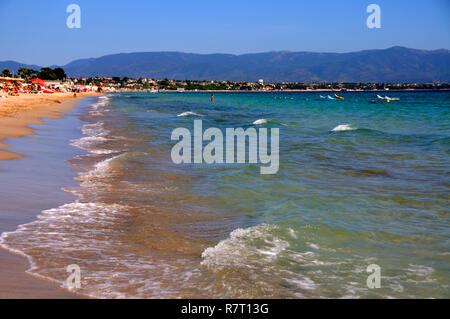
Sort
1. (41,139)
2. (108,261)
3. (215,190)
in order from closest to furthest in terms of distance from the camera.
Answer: (108,261)
(215,190)
(41,139)

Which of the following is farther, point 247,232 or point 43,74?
point 43,74

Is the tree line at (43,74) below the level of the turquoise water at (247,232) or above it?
above

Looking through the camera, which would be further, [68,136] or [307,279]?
[68,136]

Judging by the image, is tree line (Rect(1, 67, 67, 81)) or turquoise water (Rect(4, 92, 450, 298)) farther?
tree line (Rect(1, 67, 67, 81))

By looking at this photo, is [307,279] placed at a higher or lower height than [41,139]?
lower

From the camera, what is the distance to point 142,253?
6105mm

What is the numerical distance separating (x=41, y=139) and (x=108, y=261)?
14.5 m

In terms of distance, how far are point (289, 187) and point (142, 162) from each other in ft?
18.1

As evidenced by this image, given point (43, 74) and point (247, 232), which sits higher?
point (43, 74)

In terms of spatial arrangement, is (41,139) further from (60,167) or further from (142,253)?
(142,253)

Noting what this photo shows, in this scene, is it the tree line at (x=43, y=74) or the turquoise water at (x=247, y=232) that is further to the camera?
the tree line at (x=43, y=74)

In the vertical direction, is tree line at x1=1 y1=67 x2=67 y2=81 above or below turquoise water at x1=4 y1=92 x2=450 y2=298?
above
